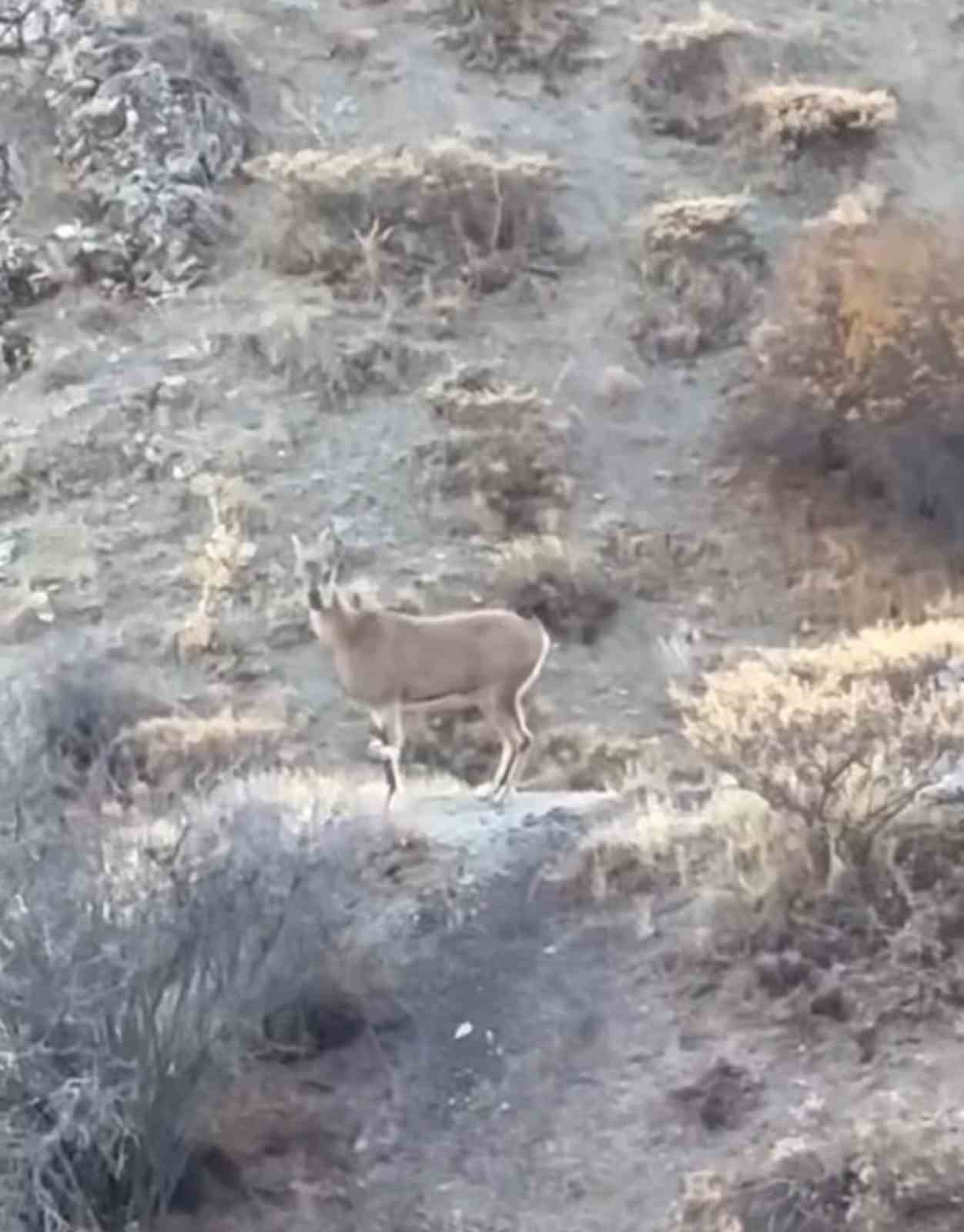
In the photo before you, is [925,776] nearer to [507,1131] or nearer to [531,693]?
[507,1131]

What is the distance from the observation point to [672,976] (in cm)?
1180

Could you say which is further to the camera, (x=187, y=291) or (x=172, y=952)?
(x=187, y=291)

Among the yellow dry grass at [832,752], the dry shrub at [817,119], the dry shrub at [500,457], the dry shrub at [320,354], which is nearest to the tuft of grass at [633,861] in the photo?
the yellow dry grass at [832,752]

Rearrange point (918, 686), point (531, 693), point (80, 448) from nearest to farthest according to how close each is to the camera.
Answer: point (918, 686) < point (531, 693) < point (80, 448)

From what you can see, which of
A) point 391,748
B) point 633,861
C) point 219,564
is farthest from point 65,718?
point 633,861

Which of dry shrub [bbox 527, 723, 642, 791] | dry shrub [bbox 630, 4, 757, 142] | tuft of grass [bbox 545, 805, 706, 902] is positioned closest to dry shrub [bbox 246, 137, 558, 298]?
dry shrub [bbox 630, 4, 757, 142]

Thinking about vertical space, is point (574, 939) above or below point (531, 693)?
above

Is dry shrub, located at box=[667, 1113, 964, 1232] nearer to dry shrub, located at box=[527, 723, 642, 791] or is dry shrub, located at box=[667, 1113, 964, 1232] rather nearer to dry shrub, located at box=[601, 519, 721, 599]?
dry shrub, located at box=[527, 723, 642, 791]

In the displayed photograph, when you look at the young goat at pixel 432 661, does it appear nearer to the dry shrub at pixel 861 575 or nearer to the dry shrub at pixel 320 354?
the dry shrub at pixel 861 575

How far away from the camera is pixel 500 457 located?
2017 centimetres

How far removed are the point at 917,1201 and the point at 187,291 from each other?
45.5 feet

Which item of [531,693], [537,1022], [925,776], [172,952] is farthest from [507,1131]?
[531,693]

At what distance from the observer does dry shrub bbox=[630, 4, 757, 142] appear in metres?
24.5

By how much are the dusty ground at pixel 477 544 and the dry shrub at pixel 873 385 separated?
2.12 feet
